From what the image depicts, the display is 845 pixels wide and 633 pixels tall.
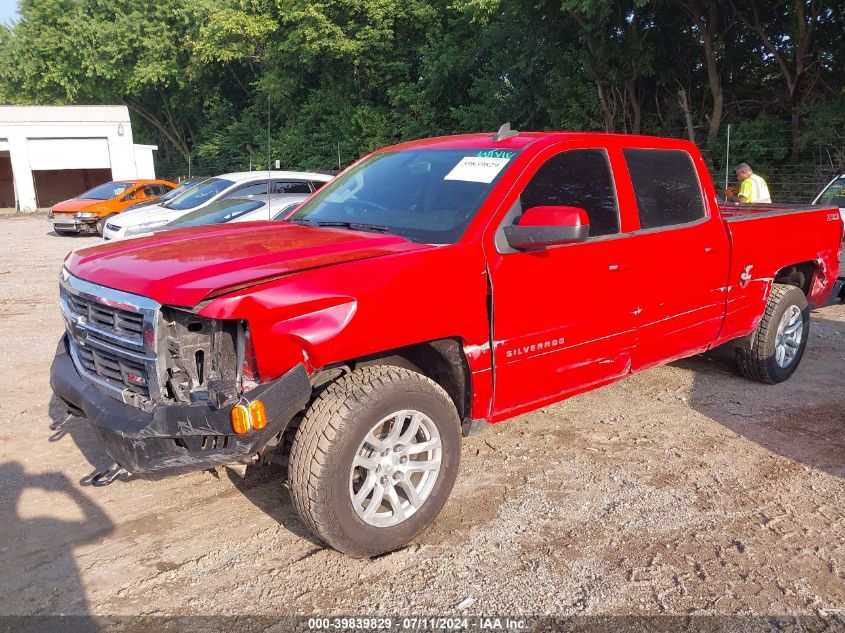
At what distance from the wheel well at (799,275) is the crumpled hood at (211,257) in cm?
394

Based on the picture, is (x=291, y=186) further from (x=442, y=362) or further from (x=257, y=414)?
(x=257, y=414)

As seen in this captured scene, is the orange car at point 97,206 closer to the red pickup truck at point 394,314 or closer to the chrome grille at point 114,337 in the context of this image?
the chrome grille at point 114,337

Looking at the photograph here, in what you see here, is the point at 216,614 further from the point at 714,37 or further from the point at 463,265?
the point at 714,37

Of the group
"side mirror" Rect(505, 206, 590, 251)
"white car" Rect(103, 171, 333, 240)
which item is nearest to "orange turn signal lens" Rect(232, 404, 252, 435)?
"side mirror" Rect(505, 206, 590, 251)

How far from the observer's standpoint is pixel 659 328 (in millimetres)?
4523

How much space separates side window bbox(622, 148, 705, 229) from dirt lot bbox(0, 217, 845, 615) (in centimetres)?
146

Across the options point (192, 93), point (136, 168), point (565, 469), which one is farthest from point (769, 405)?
point (192, 93)

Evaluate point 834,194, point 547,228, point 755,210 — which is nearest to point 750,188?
point 834,194

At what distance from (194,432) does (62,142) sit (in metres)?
34.8

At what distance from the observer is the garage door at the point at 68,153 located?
32500 millimetres

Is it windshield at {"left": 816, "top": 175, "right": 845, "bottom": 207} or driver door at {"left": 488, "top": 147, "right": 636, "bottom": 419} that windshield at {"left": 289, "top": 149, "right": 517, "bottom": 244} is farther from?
windshield at {"left": 816, "top": 175, "right": 845, "bottom": 207}

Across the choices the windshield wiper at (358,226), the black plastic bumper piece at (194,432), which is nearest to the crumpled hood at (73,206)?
the windshield wiper at (358,226)

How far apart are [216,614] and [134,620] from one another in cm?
32

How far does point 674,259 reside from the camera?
14.9ft
